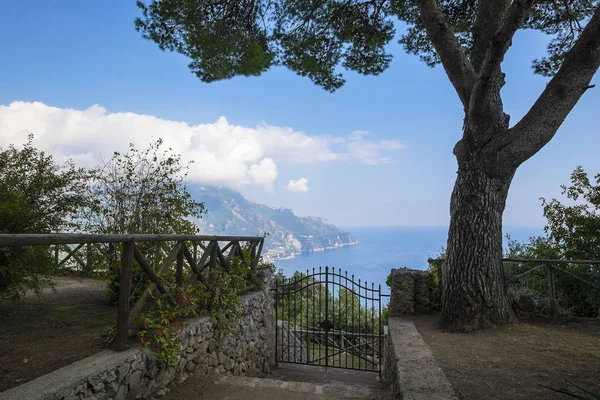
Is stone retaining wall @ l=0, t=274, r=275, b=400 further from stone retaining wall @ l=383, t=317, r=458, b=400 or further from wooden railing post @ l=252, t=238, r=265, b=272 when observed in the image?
stone retaining wall @ l=383, t=317, r=458, b=400

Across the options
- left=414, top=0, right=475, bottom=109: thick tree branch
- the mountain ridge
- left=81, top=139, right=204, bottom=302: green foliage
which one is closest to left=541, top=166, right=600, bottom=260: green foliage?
left=414, top=0, right=475, bottom=109: thick tree branch

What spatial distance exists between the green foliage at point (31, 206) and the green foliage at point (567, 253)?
6904 millimetres

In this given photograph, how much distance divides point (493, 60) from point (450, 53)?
1.09 meters

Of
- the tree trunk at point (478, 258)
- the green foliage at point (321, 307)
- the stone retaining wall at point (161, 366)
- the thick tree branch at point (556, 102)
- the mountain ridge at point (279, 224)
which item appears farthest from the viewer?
the mountain ridge at point (279, 224)

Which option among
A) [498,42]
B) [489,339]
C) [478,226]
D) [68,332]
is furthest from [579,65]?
[68,332]

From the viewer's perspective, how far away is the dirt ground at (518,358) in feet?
9.96

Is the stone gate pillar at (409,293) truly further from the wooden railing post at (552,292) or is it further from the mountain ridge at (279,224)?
the mountain ridge at (279,224)

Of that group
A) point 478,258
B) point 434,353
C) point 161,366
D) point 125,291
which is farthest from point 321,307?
point 125,291

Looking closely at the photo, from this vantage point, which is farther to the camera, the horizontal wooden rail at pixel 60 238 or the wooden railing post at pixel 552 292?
the wooden railing post at pixel 552 292

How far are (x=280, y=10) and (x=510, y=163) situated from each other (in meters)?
5.52

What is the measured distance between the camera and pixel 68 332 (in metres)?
3.62

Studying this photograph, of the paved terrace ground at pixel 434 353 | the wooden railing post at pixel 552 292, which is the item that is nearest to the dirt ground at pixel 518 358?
the paved terrace ground at pixel 434 353

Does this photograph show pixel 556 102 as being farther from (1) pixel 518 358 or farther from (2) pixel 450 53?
(1) pixel 518 358

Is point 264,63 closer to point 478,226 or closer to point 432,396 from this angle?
point 478,226
